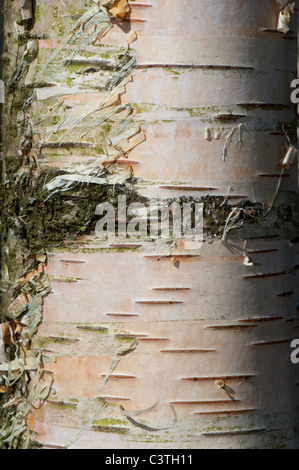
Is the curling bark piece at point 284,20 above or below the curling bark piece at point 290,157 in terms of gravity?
above

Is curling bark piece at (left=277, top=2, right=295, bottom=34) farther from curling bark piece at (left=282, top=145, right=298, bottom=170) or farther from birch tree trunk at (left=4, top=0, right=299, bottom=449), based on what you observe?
curling bark piece at (left=282, top=145, right=298, bottom=170)

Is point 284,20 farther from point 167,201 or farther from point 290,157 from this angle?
point 167,201

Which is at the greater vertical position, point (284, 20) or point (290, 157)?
point (284, 20)

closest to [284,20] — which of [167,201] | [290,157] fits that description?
[290,157]

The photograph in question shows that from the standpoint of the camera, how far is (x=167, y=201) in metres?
1.36

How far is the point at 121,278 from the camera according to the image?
137 cm

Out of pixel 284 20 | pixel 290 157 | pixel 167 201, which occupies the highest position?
pixel 284 20

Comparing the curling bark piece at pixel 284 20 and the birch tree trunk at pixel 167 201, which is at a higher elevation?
the curling bark piece at pixel 284 20

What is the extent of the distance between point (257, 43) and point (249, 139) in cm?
22

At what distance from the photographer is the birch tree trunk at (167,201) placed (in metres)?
1.35

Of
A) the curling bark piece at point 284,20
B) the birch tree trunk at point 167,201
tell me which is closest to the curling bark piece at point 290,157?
the birch tree trunk at point 167,201

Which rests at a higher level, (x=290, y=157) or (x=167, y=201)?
(x=290, y=157)

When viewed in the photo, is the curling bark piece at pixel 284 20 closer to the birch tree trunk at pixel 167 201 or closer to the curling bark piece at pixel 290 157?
the birch tree trunk at pixel 167 201

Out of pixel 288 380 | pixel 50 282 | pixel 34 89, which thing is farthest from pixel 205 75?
pixel 288 380
